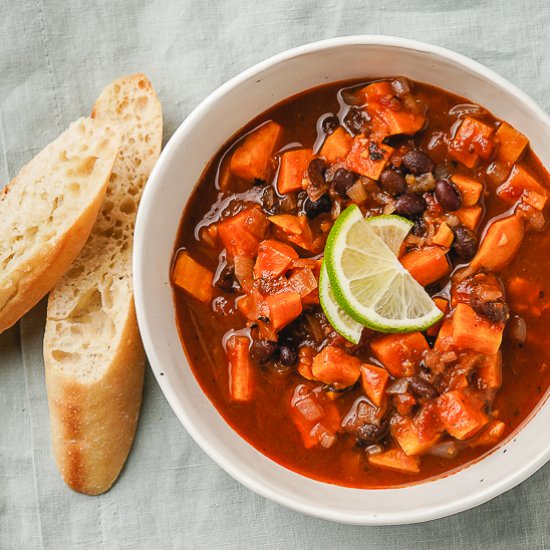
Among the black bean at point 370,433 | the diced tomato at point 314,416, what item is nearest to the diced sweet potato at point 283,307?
the diced tomato at point 314,416

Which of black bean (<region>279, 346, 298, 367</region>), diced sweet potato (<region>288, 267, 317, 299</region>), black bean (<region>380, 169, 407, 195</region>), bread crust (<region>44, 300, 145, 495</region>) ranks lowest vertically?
bread crust (<region>44, 300, 145, 495</region>)

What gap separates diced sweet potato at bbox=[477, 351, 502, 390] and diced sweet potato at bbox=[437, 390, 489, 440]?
95 mm

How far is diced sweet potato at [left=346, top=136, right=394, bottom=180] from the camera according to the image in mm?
2943

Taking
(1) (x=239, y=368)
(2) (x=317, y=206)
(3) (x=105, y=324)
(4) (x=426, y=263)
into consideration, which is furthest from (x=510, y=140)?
(3) (x=105, y=324)

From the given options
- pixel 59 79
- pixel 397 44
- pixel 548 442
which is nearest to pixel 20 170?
pixel 59 79

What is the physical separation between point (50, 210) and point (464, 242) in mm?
1829

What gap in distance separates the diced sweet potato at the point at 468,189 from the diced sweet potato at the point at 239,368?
107cm

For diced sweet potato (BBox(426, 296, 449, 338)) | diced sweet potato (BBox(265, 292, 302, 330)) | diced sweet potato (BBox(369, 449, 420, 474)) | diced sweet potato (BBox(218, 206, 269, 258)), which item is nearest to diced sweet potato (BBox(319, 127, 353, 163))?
diced sweet potato (BBox(218, 206, 269, 258))

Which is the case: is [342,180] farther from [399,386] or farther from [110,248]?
[110,248]

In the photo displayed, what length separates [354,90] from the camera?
306cm

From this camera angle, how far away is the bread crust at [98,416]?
11.0 ft

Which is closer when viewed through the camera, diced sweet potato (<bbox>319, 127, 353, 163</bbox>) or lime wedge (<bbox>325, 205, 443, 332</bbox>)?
lime wedge (<bbox>325, 205, 443, 332</bbox>)

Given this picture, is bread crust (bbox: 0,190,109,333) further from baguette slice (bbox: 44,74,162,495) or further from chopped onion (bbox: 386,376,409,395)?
chopped onion (bbox: 386,376,409,395)

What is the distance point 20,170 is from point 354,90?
5.42 feet
